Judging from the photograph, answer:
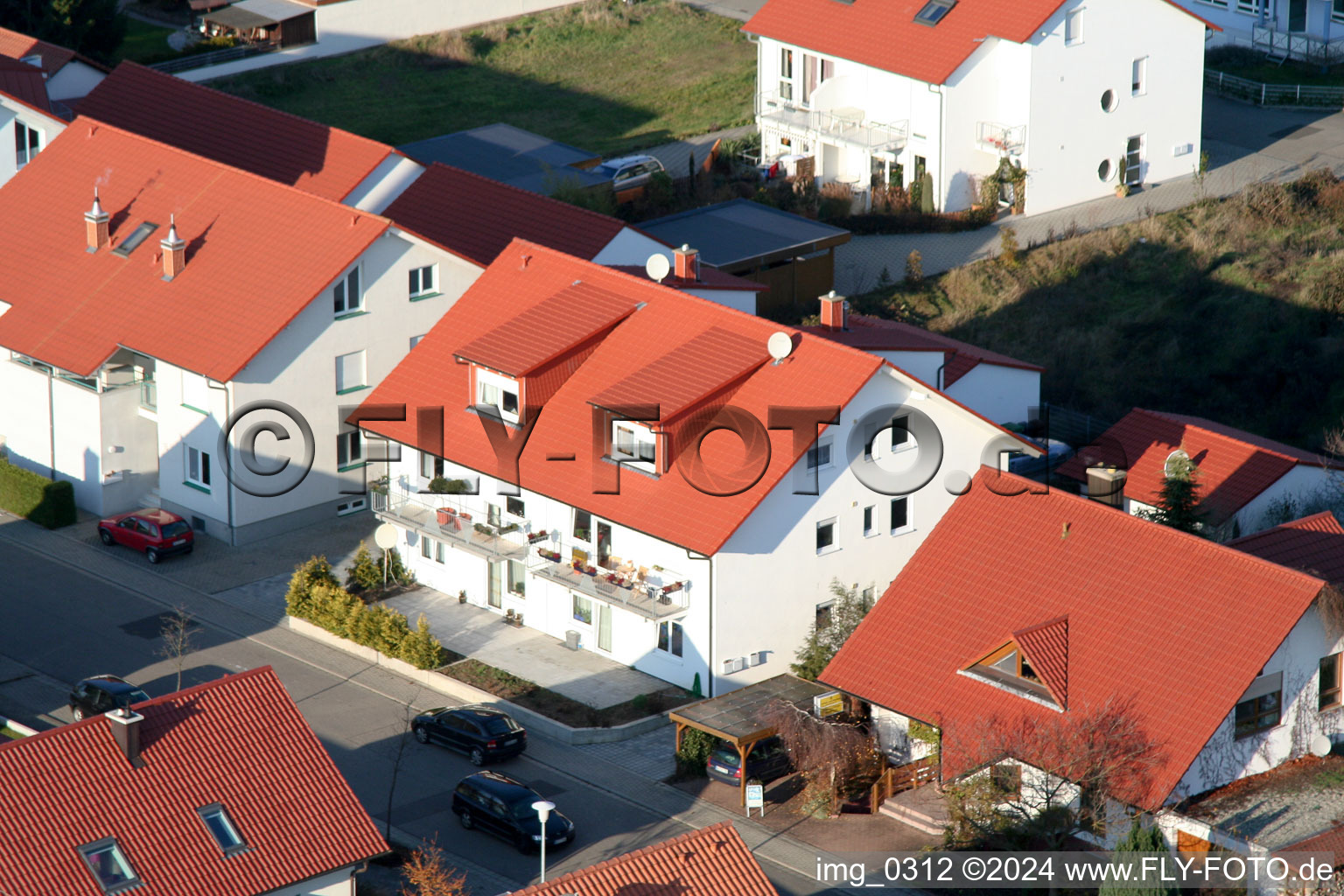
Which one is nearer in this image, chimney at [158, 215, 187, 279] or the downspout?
the downspout

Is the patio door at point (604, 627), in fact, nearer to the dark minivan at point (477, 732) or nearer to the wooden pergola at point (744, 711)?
the wooden pergola at point (744, 711)

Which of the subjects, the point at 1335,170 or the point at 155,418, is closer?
the point at 155,418

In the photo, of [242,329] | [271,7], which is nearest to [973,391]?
[242,329]

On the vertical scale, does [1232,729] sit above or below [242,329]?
below

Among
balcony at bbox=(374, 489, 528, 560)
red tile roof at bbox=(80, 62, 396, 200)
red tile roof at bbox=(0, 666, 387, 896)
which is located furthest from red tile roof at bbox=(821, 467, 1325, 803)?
red tile roof at bbox=(80, 62, 396, 200)

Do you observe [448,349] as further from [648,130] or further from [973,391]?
[648,130]

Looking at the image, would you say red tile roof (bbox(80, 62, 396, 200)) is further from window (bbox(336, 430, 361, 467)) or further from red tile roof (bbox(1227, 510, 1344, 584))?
red tile roof (bbox(1227, 510, 1344, 584))
